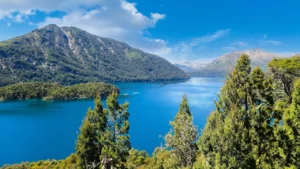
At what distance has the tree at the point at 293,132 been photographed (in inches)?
661

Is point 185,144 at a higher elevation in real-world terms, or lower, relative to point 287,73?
lower

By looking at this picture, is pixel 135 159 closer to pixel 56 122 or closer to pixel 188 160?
pixel 188 160

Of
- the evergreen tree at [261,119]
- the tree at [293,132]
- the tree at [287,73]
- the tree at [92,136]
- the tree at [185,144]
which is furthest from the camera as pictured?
the tree at [287,73]

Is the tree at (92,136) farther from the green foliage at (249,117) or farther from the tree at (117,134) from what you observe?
the green foliage at (249,117)

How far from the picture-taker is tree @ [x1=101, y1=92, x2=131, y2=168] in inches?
1058

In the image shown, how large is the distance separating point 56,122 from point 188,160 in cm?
10583

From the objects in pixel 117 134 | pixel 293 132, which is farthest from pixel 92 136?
pixel 293 132

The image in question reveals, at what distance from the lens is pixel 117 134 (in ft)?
90.1

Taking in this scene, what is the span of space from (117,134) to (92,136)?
295 centimetres

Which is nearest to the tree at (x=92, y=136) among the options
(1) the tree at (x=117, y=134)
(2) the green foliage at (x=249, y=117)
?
(1) the tree at (x=117, y=134)

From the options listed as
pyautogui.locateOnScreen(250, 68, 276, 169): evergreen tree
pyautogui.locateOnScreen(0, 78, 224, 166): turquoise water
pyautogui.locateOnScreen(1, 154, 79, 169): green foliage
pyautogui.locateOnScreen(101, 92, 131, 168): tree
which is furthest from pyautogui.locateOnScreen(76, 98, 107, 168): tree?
pyautogui.locateOnScreen(0, 78, 224, 166): turquoise water

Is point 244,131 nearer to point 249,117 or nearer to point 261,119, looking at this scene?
point 249,117

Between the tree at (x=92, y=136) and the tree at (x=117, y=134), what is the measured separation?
824 mm

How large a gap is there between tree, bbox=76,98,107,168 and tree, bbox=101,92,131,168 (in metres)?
0.82
